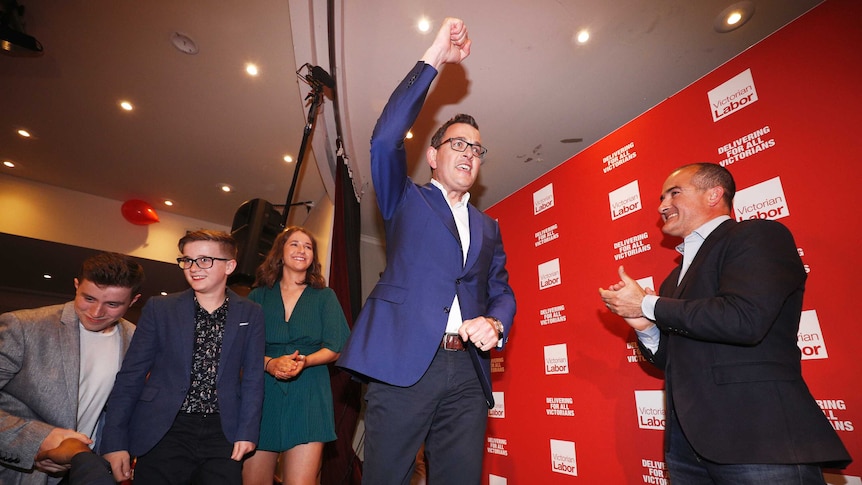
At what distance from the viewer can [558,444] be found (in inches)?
124

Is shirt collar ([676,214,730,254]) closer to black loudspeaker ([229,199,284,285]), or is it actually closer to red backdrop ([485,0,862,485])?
red backdrop ([485,0,862,485])

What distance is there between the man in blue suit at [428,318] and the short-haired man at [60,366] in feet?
3.81

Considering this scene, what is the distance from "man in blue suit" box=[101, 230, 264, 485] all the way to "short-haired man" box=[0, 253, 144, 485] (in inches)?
7.4

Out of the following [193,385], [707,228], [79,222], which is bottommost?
[193,385]

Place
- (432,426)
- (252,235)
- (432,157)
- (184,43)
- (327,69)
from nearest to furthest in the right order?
(432,426) < (432,157) < (184,43) < (327,69) < (252,235)

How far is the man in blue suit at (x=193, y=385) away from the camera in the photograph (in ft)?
5.33

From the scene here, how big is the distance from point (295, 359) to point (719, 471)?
Answer: 5.82 ft

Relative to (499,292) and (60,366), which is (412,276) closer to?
(499,292)

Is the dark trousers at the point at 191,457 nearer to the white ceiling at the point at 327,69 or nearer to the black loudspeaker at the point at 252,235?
the black loudspeaker at the point at 252,235

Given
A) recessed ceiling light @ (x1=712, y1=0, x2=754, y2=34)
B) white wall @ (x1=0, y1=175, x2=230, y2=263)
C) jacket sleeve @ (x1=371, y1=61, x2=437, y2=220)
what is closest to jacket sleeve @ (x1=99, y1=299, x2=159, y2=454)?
jacket sleeve @ (x1=371, y1=61, x2=437, y2=220)

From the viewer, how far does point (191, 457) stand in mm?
1674

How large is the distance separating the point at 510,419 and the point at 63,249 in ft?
20.1

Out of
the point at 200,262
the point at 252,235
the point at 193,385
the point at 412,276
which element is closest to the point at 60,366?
the point at 193,385

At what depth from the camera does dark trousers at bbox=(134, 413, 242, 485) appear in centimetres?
161
